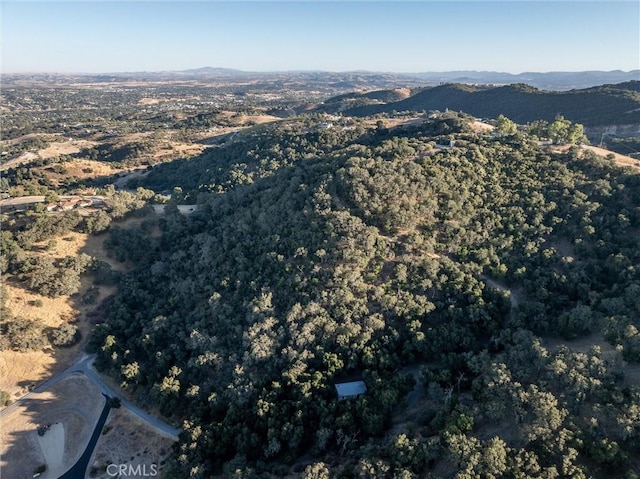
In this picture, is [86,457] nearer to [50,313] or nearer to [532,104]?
[50,313]

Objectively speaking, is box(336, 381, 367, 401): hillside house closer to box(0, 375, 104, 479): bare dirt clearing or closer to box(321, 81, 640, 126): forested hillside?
box(0, 375, 104, 479): bare dirt clearing

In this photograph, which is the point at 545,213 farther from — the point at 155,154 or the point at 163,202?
the point at 155,154

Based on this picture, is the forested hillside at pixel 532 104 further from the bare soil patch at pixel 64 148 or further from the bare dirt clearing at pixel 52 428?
the bare dirt clearing at pixel 52 428

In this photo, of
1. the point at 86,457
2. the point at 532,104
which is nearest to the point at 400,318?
the point at 86,457

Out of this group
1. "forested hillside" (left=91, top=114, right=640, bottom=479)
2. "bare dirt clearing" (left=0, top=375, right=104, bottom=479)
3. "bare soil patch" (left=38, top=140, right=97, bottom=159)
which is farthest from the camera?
"bare soil patch" (left=38, top=140, right=97, bottom=159)

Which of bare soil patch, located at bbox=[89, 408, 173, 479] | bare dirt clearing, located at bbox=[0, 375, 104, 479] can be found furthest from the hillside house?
bare dirt clearing, located at bbox=[0, 375, 104, 479]

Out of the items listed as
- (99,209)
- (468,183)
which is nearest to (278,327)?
(468,183)
